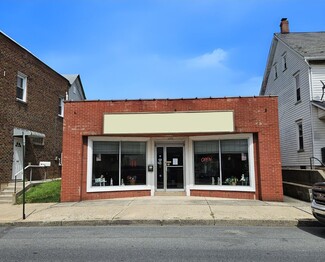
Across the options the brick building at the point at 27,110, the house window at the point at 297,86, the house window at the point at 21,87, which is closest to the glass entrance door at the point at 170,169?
the brick building at the point at 27,110

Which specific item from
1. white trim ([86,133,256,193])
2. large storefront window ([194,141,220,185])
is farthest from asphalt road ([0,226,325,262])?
large storefront window ([194,141,220,185])

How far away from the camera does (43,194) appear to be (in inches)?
561

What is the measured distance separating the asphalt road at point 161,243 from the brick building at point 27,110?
820 centimetres

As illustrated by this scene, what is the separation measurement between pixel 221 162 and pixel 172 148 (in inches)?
90.6

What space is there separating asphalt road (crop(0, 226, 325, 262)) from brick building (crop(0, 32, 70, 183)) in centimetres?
820

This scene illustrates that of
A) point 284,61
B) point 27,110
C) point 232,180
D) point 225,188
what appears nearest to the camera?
point 225,188

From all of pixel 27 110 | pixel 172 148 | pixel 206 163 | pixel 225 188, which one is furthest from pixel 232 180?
pixel 27 110

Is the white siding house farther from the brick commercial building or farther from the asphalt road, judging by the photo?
the asphalt road

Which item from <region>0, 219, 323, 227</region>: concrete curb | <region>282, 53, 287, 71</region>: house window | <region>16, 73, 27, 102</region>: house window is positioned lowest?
<region>0, 219, 323, 227</region>: concrete curb

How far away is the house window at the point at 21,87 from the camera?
17469 millimetres

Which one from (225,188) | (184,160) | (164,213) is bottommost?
(164,213)

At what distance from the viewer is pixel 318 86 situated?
59.3 feet

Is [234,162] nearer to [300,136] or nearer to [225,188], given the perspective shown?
[225,188]

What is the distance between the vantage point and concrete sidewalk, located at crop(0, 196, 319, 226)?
30.1ft
